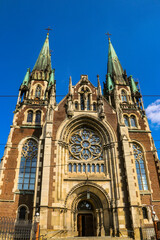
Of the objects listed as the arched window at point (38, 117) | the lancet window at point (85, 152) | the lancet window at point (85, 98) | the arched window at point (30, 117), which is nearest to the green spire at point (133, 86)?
the lancet window at point (85, 98)

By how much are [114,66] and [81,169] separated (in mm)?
23097

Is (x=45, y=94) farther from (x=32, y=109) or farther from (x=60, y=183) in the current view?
(x=60, y=183)

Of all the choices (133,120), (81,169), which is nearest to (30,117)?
(81,169)

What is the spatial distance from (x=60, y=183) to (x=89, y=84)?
14280 millimetres

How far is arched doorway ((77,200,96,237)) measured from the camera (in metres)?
19.2

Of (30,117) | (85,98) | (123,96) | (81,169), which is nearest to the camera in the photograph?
(81,169)

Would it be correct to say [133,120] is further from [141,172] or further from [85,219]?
[85,219]

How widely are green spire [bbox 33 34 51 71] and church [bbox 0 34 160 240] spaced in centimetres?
874

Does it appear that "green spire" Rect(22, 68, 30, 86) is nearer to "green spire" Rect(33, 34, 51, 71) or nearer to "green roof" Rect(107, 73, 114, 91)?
"green spire" Rect(33, 34, 51, 71)

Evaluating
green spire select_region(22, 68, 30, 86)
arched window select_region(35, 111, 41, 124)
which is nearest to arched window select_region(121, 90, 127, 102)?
arched window select_region(35, 111, 41, 124)

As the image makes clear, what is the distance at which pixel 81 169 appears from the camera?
2103 cm

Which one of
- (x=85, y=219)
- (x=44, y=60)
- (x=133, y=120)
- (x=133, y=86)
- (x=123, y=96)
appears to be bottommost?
(x=85, y=219)

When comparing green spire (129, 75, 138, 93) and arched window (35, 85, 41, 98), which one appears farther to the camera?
green spire (129, 75, 138, 93)

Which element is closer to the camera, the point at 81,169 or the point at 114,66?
the point at 81,169
